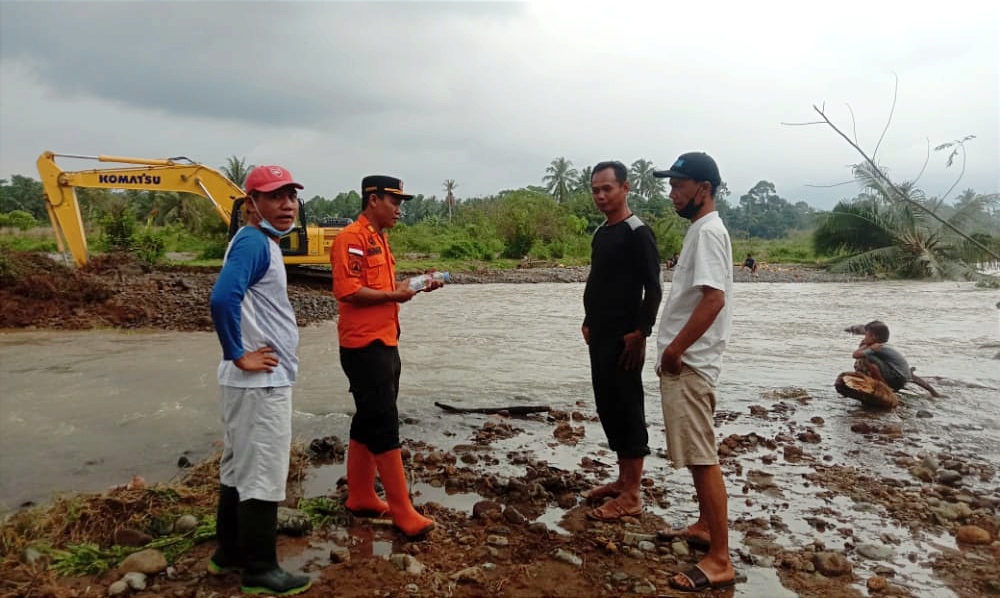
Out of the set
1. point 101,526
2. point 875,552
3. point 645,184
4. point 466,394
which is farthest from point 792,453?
point 645,184

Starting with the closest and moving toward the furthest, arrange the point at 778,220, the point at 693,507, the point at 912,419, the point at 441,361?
the point at 693,507
the point at 912,419
the point at 441,361
the point at 778,220

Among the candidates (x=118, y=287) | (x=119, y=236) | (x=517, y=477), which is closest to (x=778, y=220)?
(x=119, y=236)

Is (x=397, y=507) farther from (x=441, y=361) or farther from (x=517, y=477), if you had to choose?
(x=441, y=361)

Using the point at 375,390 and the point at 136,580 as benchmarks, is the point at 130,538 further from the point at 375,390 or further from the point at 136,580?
the point at 375,390

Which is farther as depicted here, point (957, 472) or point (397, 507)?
point (957, 472)

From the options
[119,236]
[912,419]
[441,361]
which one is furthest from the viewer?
[119,236]

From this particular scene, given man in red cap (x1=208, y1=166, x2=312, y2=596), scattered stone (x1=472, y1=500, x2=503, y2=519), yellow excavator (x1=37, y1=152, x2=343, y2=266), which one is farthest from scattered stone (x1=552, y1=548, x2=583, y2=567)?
yellow excavator (x1=37, y1=152, x2=343, y2=266)

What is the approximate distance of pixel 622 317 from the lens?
13.1 feet

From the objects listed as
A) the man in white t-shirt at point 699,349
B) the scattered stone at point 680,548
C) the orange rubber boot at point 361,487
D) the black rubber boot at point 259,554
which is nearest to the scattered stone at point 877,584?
the man in white t-shirt at point 699,349

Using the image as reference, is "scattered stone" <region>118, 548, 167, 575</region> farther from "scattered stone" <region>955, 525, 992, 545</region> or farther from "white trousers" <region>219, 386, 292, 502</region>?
"scattered stone" <region>955, 525, 992, 545</region>

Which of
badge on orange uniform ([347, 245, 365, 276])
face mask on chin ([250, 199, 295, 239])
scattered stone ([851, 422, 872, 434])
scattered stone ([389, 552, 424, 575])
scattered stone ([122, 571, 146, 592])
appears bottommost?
scattered stone ([851, 422, 872, 434])

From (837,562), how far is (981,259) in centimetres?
264

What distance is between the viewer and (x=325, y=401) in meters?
7.39

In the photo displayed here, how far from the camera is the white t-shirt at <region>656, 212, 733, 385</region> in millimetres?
3174
